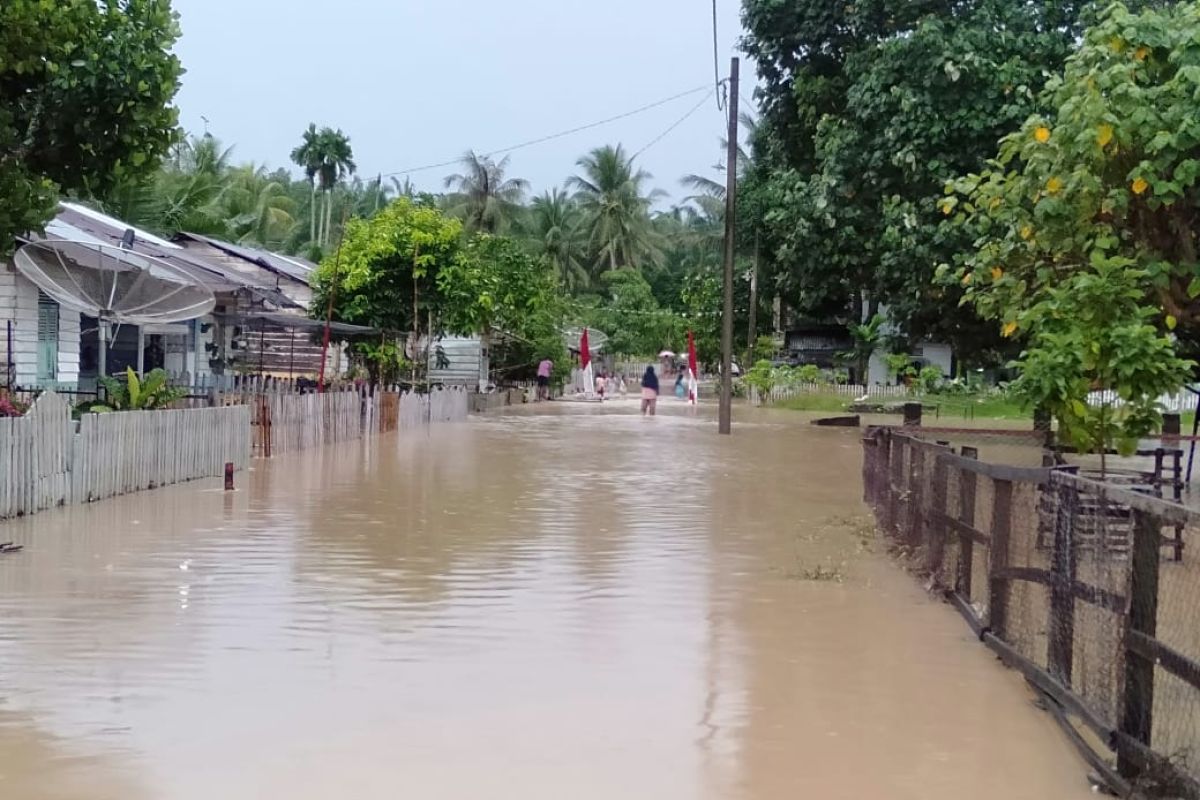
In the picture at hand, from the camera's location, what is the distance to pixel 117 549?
1106cm

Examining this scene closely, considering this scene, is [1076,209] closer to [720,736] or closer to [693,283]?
[720,736]

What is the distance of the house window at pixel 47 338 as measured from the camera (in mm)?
22031

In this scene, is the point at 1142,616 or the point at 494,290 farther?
the point at 494,290

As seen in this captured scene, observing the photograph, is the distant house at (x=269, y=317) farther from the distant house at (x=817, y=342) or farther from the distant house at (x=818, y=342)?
the distant house at (x=817, y=342)

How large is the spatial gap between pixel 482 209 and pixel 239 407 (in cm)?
5187

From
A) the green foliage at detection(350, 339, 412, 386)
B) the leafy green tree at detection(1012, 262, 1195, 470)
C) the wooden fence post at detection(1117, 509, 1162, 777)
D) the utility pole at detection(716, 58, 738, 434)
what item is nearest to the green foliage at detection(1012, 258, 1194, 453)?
the leafy green tree at detection(1012, 262, 1195, 470)

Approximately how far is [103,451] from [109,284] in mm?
7845

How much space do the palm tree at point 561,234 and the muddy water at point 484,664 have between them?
→ 61.6 m

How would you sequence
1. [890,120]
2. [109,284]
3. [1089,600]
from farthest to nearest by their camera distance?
[890,120] → [109,284] → [1089,600]

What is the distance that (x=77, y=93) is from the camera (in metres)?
13.4

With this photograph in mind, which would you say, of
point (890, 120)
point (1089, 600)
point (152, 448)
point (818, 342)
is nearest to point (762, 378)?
point (818, 342)

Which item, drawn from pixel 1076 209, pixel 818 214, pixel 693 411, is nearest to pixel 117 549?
pixel 1076 209

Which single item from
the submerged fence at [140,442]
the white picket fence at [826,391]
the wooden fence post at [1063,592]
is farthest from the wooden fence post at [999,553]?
the white picket fence at [826,391]

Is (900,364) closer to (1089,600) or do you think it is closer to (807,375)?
(807,375)
